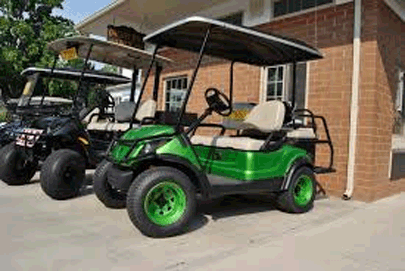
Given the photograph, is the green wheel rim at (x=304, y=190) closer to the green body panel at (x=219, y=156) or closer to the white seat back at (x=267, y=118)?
the green body panel at (x=219, y=156)

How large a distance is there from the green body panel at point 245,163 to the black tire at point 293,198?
182 mm

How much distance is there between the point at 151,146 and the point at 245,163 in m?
1.27

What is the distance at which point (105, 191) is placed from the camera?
6.49m

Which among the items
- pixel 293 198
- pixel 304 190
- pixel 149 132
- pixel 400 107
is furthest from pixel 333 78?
pixel 149 132

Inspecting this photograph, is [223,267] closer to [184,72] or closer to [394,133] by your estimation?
[394,133]

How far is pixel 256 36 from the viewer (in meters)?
6.17

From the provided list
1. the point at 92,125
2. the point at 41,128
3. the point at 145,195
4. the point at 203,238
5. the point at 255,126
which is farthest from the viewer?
the point at 92,125

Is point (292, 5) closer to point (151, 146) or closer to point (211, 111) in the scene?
point (211, 111)

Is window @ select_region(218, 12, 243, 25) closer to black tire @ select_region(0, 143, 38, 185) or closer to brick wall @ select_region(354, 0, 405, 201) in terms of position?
brick wall @ select_region(354, 0, 405, 201)

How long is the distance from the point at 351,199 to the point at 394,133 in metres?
1.76

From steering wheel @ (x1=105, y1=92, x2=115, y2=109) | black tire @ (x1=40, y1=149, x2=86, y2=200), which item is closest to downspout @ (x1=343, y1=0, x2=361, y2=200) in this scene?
black tire @ (x1=40, y1=149, x2=86, y2=200)

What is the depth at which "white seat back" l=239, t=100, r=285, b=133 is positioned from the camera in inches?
260

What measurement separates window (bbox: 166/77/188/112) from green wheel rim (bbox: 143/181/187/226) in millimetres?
6952

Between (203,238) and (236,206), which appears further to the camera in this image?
(236,206)
